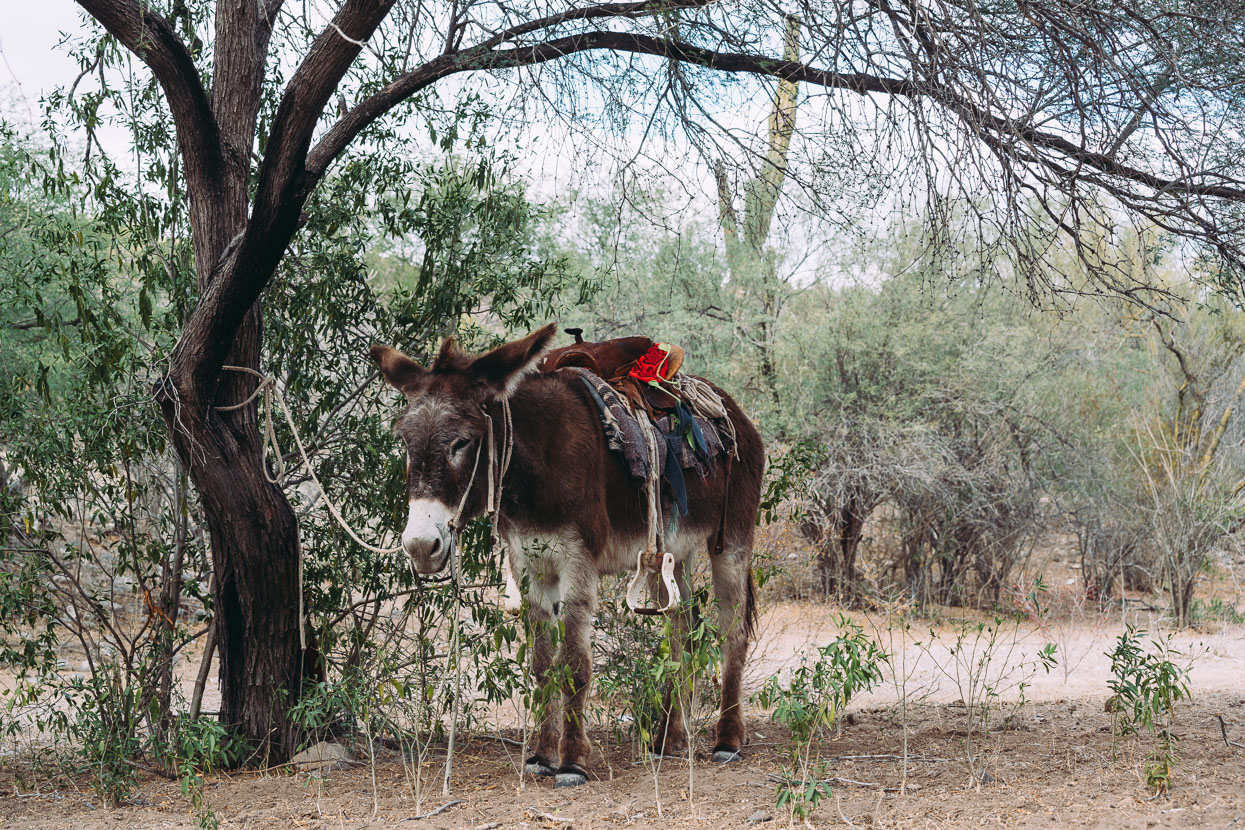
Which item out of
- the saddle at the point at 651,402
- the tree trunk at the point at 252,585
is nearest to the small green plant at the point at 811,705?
the saddle at the point at 651,402

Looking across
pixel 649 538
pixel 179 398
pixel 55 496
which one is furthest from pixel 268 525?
pixel 649 538

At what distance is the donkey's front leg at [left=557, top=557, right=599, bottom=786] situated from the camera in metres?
4.70

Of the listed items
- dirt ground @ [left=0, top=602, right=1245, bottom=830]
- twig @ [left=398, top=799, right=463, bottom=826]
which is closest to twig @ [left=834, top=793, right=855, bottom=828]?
dirt ground @ [left=0, top=602, right=1245, bottom=830]

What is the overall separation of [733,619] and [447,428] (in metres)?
2.25

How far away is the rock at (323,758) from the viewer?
17.2 feet

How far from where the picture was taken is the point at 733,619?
5750 mm

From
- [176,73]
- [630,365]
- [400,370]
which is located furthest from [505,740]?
[176,73]

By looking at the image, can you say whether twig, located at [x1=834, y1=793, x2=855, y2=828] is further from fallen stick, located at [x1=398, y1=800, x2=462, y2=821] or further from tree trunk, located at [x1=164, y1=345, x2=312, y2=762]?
tree trunk, located at [x1=164, y1=345, x2=312, y2=762]

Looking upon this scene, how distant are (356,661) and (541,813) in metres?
1.94

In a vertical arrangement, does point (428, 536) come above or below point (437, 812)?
above

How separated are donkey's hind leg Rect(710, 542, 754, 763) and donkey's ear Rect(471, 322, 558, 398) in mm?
1923

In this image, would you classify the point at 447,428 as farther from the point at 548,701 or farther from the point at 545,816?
the point at 545,816

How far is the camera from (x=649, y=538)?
5164 mm

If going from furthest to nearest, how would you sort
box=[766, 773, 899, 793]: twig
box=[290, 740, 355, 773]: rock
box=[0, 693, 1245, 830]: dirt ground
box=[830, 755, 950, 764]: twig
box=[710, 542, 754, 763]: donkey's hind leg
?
box=[710, 542, 754, 763]: donkey's hind leg, box=[290, 740, 355, 773]: rock, box=[830, 755, 950, 764]: twig, box=[766, 773, 899, 793]: twig, box=[0, 693, 1245, 830]: dirt ground
